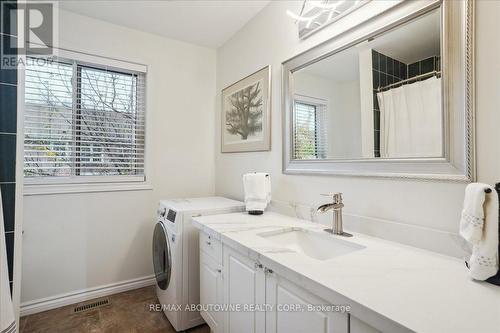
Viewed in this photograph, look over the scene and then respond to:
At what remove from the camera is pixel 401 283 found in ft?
2.60

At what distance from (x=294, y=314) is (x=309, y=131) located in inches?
44.5

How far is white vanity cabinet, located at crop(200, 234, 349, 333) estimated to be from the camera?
2.88 feet

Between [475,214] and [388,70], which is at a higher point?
[388,70]

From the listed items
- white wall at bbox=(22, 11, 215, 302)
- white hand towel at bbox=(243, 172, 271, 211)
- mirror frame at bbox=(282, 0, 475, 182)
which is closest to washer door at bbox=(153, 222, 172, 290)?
white wall at bbox=(22, 11, 215, 302)

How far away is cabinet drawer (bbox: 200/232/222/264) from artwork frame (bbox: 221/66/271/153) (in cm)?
87

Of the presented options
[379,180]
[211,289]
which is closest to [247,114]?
[379,180]

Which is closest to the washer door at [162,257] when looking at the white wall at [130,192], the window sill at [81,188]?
the white wall at [130,192]

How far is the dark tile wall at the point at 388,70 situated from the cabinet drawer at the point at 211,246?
1029mm

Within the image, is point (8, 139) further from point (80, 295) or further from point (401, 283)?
point (401, 283)

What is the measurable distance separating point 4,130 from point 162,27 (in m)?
1.71

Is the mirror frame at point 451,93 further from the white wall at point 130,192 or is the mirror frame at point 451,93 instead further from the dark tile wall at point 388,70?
the white wall at point 130,192

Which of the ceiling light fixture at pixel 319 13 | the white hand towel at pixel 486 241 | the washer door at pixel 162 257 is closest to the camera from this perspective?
the white hand towel at pixel 486 241

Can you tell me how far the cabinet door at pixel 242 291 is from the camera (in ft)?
3.75

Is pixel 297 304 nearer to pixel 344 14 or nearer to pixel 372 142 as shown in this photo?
pixel 372 142
